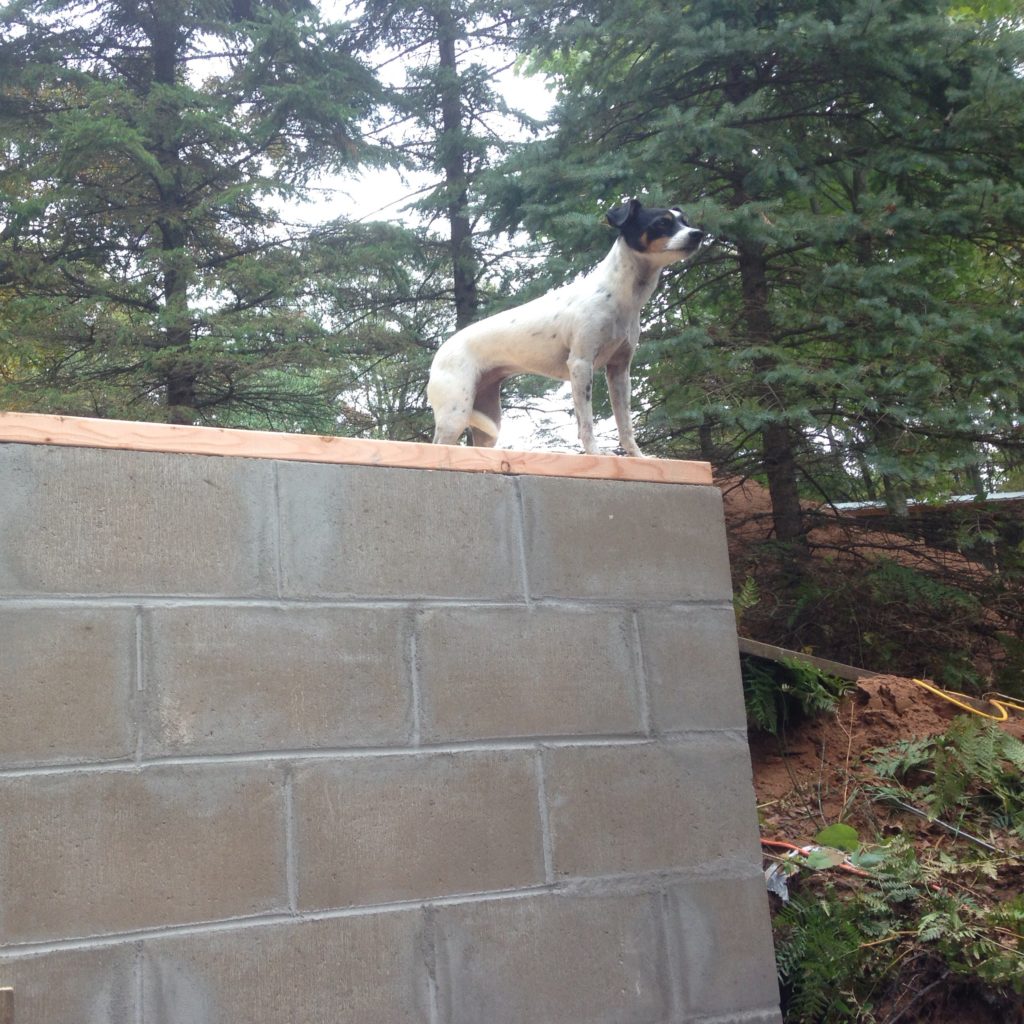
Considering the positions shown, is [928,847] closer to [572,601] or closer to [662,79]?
[572,601]

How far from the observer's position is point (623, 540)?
352 cm

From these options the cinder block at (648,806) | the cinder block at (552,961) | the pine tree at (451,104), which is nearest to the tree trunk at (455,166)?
the pine tree at (451,104)

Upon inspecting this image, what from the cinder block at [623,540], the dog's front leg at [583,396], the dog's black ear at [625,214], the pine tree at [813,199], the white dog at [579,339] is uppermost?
the pine tree at [813,199]

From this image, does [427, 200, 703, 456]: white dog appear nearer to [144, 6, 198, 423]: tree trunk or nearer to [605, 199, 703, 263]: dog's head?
[605, 199, 703, 263]: dog's head

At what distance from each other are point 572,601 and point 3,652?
1660 mm

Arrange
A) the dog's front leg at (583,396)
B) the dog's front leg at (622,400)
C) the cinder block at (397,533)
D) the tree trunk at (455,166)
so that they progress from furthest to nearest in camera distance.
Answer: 1. the tree trunk at (455,166)
2. the dog's front leg at (622,400)
3. the dog's front leg at (583,396)
4. the cinder block at (397,533)

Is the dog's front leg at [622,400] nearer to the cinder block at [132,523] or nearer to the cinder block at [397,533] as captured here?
the cinder block at [397,533]

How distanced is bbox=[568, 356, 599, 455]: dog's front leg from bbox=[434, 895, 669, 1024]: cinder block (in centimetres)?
155

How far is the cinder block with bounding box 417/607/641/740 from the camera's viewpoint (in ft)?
10.2

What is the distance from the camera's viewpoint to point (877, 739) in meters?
5.22

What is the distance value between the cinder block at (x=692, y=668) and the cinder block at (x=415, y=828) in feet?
A: 1.80

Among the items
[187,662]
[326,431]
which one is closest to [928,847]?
[187,662]

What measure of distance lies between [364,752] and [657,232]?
2024mm

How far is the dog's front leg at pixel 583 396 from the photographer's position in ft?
12.3
